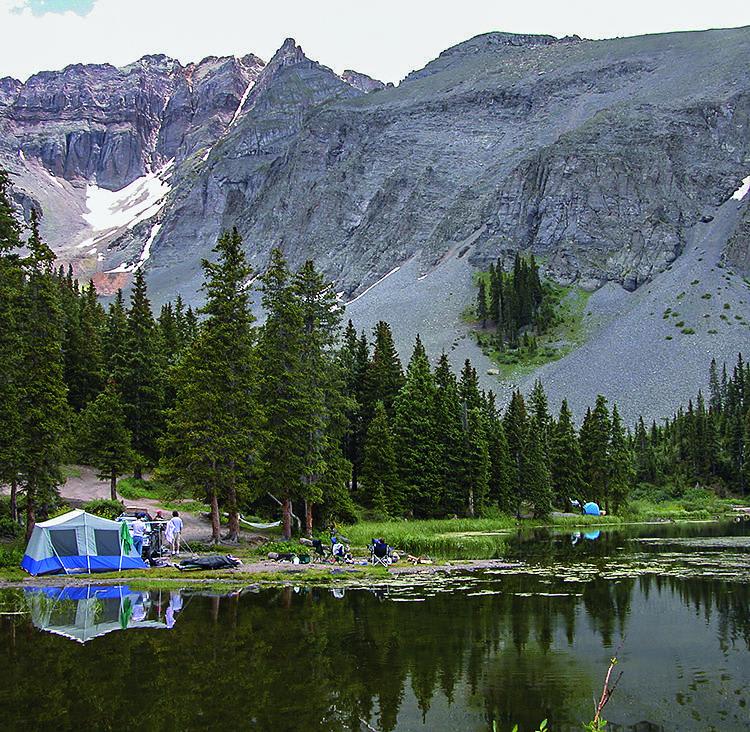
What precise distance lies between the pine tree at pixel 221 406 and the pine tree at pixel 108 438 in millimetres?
10685

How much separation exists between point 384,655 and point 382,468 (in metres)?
39.8

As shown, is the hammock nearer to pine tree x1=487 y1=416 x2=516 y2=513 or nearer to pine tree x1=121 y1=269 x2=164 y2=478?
pine tree x1=121 y1=269 x2=164 y2=478

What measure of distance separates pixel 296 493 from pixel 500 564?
12886 mm

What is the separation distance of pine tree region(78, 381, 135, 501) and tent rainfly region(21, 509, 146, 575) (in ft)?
58.5

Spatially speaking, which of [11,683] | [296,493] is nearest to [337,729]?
[11,683]

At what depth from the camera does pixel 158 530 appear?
3347 cm

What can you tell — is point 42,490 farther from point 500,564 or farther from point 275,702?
point 275,702

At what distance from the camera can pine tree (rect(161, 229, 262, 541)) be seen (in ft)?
119

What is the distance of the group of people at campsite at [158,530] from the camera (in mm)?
31797

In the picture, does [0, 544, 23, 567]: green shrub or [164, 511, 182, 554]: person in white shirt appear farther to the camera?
[164, 511, 182, 554]: person in white shirt

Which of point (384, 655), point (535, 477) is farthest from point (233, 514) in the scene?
point (535, 477)

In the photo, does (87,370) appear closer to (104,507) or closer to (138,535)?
(104,507)

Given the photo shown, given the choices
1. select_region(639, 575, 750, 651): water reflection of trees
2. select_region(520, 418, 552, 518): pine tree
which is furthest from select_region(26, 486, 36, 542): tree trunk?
select_region(520, 418, 552, 518): pine tree

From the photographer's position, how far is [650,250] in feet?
566
